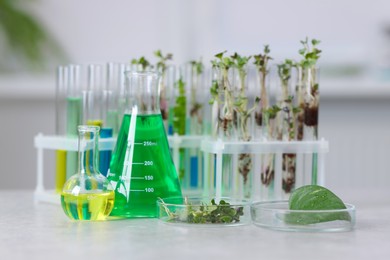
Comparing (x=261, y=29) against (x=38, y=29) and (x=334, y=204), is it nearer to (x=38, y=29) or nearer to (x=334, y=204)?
(x=38, y=29)

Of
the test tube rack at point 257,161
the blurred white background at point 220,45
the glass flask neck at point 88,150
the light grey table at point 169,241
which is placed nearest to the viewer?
the light grey table at point 169,241

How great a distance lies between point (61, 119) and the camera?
192 cm

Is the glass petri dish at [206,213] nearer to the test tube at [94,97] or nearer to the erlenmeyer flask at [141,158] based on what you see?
the erlenmeyer flask at [141,158]

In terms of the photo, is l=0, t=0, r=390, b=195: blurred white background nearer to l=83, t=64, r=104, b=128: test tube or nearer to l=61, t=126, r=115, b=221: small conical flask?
l=83, t=64, r=104, b=128: test tube

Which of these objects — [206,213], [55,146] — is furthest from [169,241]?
[55,146]

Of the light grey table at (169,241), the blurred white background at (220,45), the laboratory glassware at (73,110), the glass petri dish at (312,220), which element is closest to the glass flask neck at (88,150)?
the light grey table at (169,241)

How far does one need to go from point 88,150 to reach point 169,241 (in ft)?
1.01

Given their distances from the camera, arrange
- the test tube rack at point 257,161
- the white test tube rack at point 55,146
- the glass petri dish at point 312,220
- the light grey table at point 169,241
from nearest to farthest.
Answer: the light grey table at point 169,241 < the glass petri dish at point 312,220 < the test tube rack at point 257,161 < the white test tube rack at point 55,146

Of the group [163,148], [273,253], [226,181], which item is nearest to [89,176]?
[163,148]

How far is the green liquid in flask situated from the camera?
1561 millimetres

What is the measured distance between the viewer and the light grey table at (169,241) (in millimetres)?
1232

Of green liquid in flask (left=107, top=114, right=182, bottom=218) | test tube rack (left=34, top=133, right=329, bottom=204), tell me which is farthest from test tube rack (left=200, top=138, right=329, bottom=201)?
green liquid in flask (left=107, top=114, right=182, bottom=218)

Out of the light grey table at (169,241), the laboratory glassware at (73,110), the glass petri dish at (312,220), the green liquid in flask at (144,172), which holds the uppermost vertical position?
the laboratory glassware at (73,110)

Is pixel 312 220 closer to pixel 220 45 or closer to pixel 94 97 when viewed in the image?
pixel 94 97
